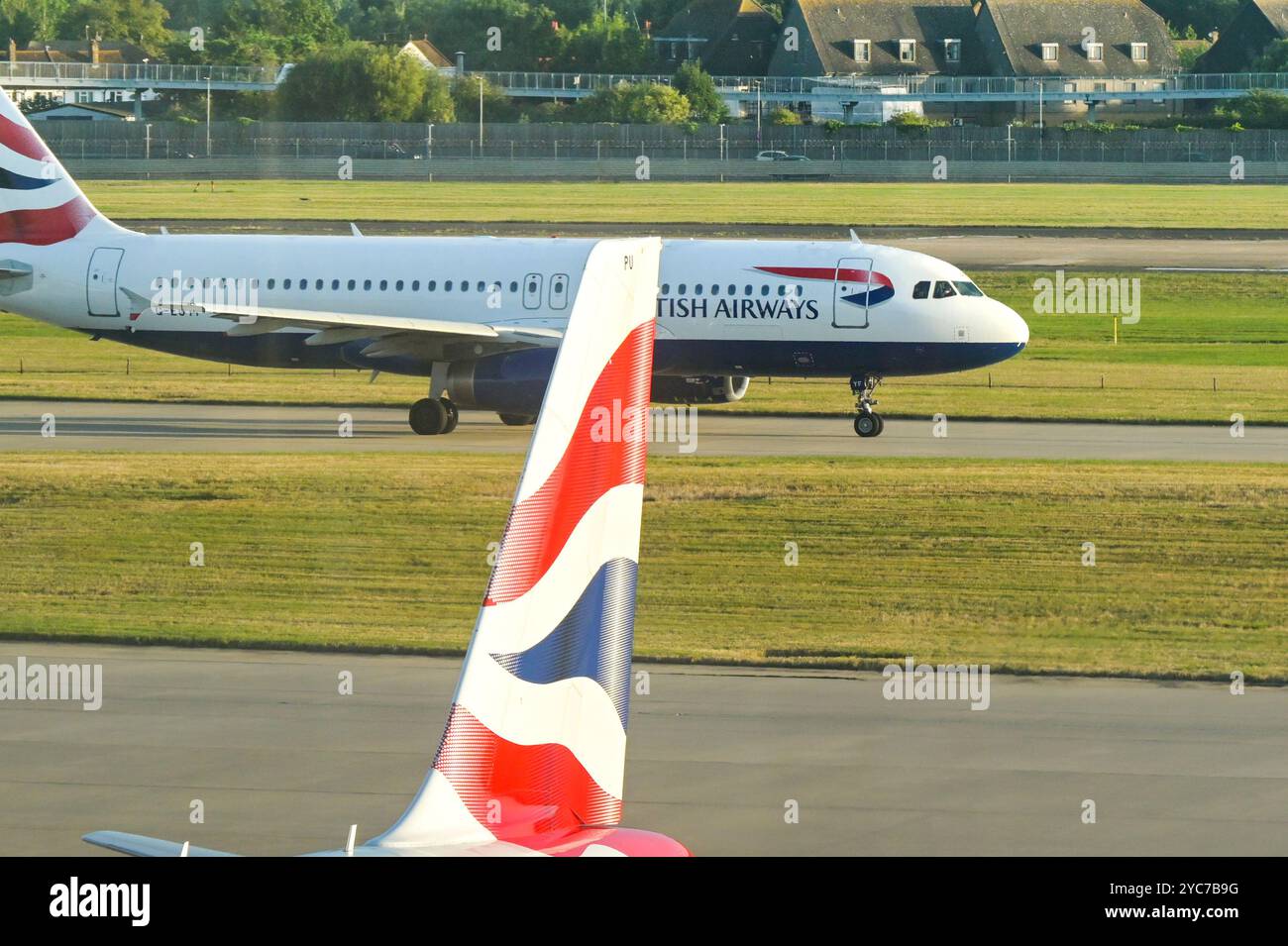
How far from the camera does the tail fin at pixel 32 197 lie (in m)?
40.7

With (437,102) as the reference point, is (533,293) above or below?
below

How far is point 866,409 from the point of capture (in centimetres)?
3828

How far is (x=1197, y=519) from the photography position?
28.9m

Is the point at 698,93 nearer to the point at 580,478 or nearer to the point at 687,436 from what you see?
the point at 687,436

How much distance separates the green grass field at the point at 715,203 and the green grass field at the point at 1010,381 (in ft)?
124

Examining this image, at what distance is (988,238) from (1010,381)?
44.3 meters

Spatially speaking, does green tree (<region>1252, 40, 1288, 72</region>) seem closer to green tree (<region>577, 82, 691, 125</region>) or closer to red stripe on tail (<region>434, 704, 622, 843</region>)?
green tree (<region>577, 82, 691, 125</region>)

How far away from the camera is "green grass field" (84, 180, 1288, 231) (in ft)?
330

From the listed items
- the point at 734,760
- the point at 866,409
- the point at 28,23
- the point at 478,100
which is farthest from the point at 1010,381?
the point at 478,100
